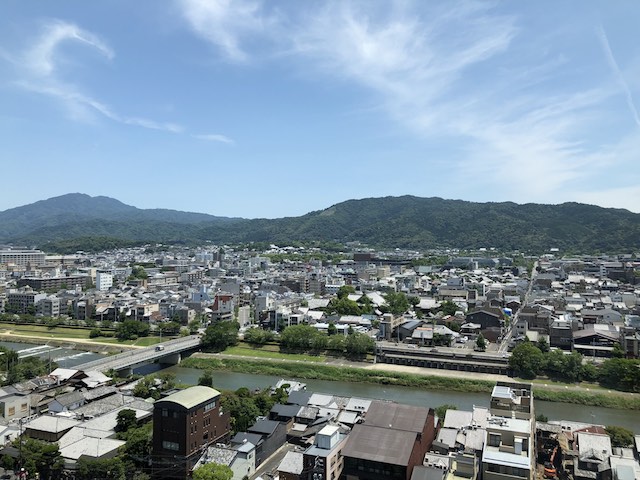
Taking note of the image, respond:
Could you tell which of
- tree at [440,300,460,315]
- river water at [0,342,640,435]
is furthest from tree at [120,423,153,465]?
tree at [440,300,460,315]

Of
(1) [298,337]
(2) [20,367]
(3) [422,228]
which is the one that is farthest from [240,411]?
(3) [422,228]

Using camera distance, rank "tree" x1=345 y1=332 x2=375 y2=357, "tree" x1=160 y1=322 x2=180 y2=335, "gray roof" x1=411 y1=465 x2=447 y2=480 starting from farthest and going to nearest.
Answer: "tree" x1=160 y1=322 x2=180 y2=335
"tree" x1=345 y1=332 x2=375 y2=357
"gray roof" x1=411 y1=465 x2=447 y2=480

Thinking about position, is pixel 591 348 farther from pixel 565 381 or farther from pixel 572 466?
pixel 572 466

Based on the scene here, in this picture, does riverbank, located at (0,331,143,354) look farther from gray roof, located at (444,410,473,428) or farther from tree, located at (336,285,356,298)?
gray roof, located at (444,410,473,428)

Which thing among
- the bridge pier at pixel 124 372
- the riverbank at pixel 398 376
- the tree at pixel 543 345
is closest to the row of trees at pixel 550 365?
the riverbank at pixel 398 376

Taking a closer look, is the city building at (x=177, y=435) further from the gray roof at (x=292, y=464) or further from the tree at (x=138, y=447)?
the gray roof at (x=292, y=464)

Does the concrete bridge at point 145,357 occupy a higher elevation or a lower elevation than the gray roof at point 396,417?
lower

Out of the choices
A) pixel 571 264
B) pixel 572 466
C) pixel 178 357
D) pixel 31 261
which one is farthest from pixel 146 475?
pixel 31 261
